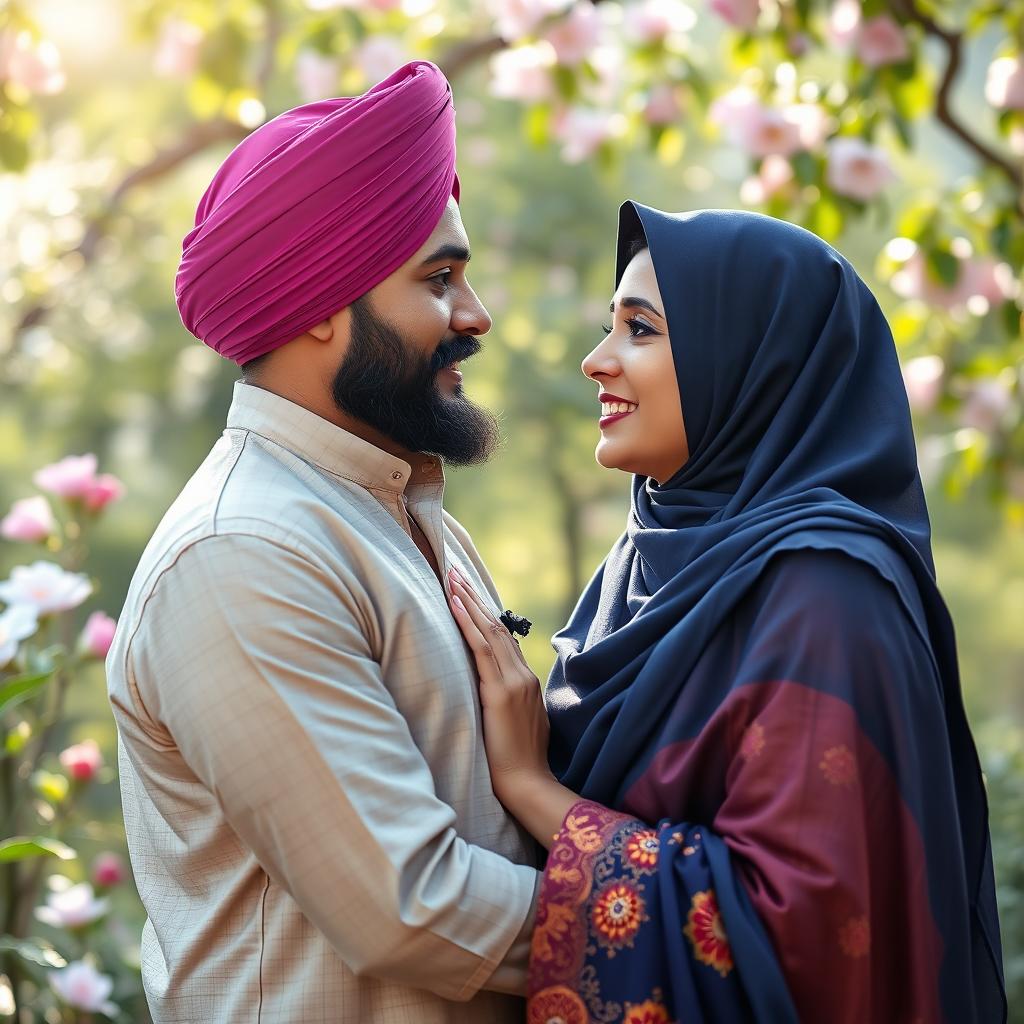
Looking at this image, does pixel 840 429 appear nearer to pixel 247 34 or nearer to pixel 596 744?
pixel 596 744

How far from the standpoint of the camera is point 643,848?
5.87 feet

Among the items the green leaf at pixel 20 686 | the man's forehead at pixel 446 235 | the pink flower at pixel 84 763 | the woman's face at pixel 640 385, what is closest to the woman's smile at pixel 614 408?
the woman's face at pixel 640 385

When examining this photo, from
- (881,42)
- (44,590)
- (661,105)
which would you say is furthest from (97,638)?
(881,42)

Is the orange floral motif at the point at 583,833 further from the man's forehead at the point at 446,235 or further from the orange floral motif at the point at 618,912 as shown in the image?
the man's forehead at the point at 446,235

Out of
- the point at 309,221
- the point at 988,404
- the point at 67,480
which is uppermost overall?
the point at 309,221

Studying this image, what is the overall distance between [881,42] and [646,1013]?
262 centimetres

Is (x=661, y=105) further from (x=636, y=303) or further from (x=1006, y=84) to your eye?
(x=636, y=303)

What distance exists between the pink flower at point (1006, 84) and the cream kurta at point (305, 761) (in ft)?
7.94

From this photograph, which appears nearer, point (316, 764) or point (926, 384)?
point (316, 764)

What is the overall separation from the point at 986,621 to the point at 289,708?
10565 millimetres

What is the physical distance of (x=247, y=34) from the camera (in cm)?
392

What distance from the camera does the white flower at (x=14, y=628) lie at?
2713 millimetres

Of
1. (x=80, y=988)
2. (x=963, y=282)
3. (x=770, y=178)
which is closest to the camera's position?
(x=80, y=988)

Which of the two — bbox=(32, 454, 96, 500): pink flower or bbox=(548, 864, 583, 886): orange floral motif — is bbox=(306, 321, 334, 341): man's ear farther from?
bbox=(32, 454, 96, 500): pink flower
